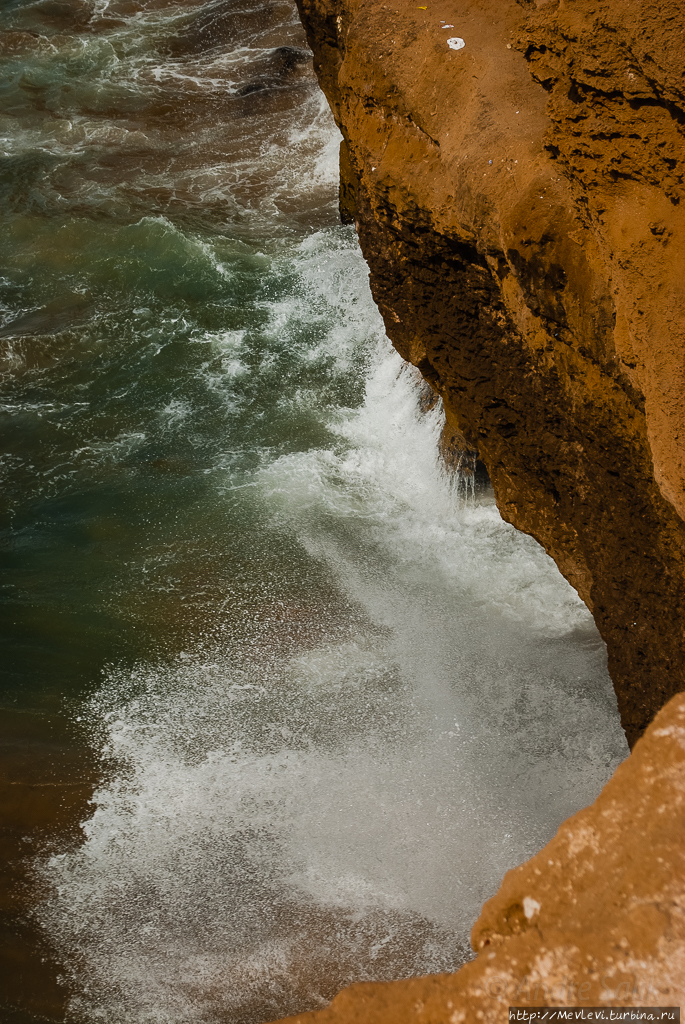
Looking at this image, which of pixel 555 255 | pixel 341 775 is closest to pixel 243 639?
pixel 341 775

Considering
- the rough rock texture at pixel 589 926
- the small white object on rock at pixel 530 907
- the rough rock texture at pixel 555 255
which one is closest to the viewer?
the rough rock texture at pixel 589 926

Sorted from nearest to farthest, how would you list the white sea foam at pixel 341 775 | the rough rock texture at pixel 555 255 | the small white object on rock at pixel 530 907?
the small white object on rock at pixel 530 907
the rough rock texture at pixel 555 255
the white sea foam at pixel 341 775

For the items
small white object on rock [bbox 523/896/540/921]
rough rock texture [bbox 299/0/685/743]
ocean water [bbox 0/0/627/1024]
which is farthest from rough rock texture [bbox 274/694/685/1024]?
ocean water [bbox 0/0/627/1024]

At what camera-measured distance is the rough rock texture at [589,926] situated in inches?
72.6

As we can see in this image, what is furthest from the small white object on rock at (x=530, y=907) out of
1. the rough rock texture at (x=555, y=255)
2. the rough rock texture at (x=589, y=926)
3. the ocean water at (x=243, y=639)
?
the ocean water at (x=243, y=639)

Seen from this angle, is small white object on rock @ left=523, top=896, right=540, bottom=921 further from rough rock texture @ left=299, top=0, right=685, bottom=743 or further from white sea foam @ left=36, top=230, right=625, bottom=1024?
white sea foam @ left=36, top=230, right=625, bottom=1024

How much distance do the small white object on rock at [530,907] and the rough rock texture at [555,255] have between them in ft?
5.64

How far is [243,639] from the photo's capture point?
19.5 ft

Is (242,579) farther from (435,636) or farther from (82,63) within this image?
(82,63)

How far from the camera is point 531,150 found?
404 centimetres

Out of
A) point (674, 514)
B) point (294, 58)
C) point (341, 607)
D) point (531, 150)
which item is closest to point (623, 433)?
point (674, 514)

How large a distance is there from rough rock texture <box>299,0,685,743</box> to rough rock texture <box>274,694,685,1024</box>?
1.44 meters

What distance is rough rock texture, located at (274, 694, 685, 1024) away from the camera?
72.6 inches

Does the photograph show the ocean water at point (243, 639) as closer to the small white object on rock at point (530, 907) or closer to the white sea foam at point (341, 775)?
→ the white sea foam at point (341, 775)
